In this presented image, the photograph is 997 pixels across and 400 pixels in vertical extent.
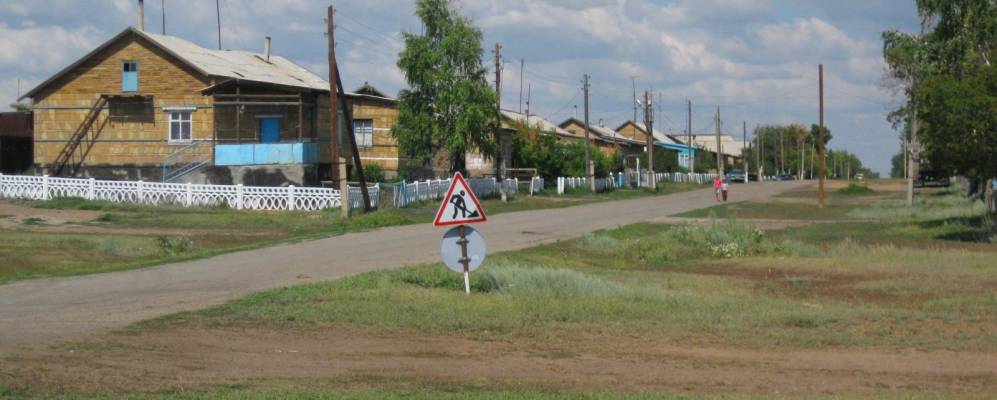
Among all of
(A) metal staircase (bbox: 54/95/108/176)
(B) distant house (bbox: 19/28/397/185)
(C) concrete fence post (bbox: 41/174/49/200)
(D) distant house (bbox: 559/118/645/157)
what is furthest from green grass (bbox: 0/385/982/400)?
(D) distant house (bbox: 559/118/645/157)

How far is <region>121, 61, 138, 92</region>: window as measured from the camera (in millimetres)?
50219

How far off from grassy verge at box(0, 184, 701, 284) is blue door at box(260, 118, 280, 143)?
8.08 metres

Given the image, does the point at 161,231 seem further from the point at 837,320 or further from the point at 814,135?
the point at 814,135

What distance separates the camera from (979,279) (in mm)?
19922

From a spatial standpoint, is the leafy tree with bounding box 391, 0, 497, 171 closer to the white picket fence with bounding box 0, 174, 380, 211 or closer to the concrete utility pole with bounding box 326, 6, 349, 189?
the white picket fence with bounding box 0, 174, 380, 211

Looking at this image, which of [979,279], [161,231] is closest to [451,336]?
[979,279]

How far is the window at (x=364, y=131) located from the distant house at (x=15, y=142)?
17770 millimetres

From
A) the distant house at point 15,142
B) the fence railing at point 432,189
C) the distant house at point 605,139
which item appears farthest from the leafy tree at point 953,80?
the distant house at point 605,139

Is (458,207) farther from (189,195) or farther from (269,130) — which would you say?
(269,130)

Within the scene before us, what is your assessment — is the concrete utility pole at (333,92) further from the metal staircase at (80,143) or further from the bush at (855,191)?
the bush at (855,191)

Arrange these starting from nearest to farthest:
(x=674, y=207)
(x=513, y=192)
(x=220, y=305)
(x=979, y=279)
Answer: (x=220, y=305) < (x=979, y=279) < (x=674, y=207) < (x=513, y=192)

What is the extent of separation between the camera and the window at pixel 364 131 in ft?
191

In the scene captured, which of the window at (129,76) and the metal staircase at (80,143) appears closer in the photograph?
the window at (129,76)

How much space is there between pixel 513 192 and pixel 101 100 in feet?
72.3
